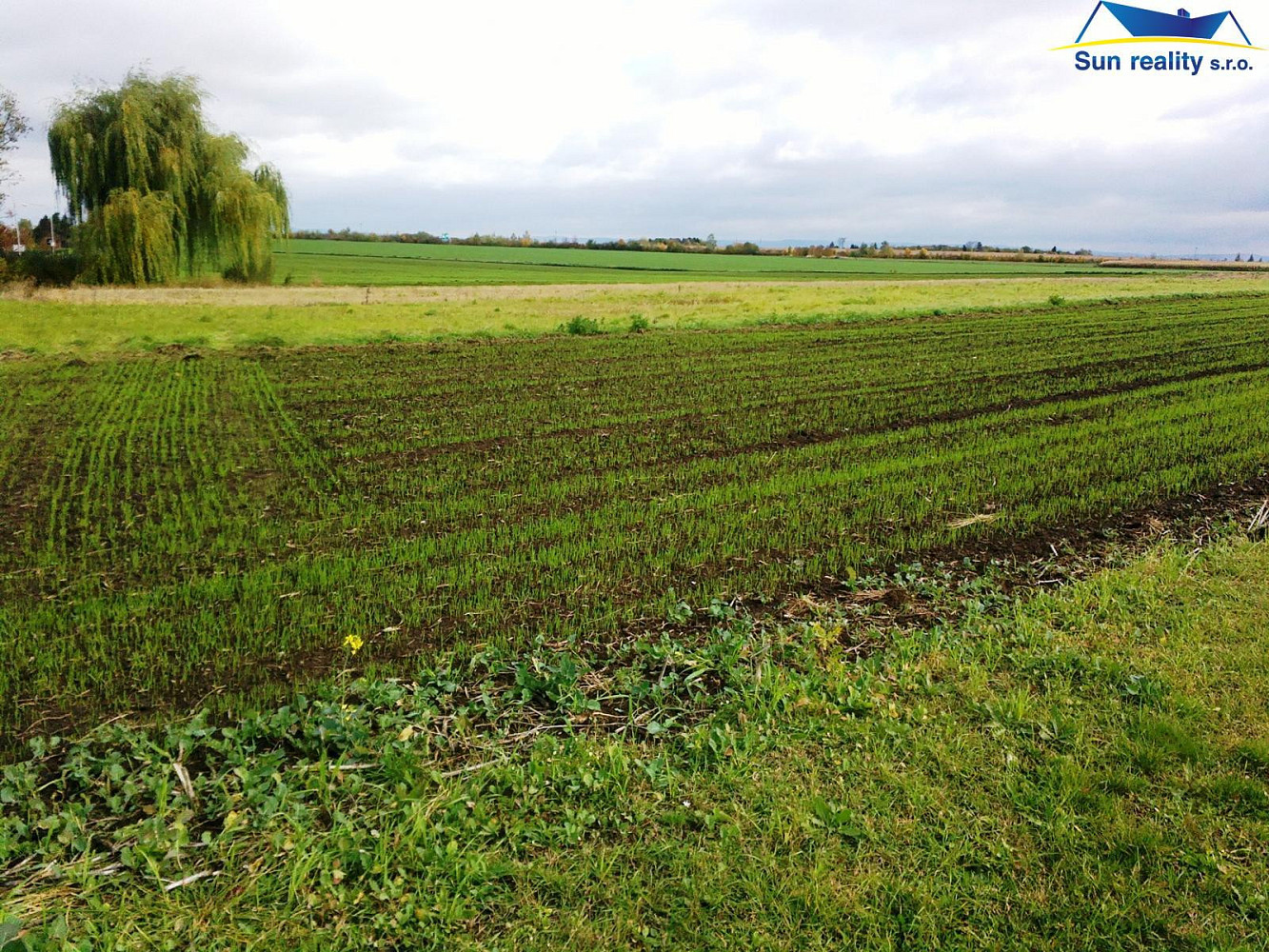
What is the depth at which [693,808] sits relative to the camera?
3.63 m

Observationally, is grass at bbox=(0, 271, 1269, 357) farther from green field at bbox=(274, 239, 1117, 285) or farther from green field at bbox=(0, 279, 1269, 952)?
green field at bbox=(274, 239, 1117, 285)

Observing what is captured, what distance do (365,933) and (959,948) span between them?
2.07m

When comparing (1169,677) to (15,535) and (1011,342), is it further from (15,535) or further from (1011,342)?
(1011,342)

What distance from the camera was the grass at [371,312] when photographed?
68.4 ft

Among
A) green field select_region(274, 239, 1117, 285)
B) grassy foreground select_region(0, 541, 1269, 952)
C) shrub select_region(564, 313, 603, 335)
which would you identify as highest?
green field select_region(274, 239, 1117, 285)

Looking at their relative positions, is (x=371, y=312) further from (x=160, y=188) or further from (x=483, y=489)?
(x=483, y=489)

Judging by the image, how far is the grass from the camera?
20.9 m

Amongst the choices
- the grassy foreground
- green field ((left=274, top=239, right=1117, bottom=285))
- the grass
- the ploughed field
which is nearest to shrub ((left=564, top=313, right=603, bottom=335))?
the grass

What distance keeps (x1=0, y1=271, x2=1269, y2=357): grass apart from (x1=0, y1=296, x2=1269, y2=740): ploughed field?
394 cm

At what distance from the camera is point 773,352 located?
19406 millimetres

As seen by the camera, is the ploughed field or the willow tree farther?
the willow tree

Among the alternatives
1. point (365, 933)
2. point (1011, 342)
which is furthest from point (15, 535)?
point (1011, 342)

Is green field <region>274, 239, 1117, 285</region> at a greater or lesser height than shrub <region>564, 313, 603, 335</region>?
greater

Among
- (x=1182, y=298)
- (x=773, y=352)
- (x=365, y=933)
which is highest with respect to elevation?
(x=1182, y=298)
